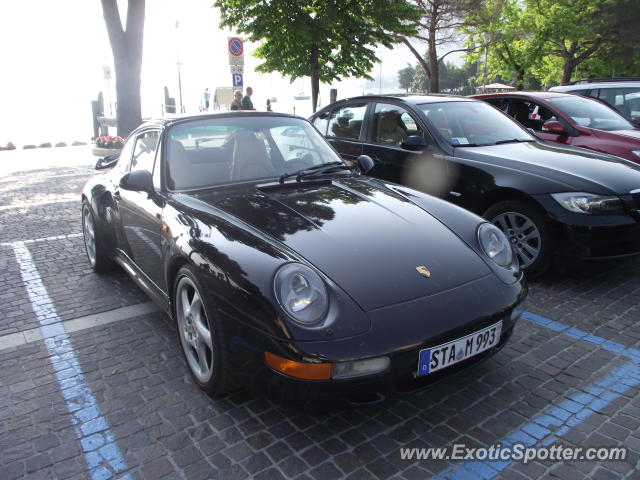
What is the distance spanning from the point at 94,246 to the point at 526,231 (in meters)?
4.07

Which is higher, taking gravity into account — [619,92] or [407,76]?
[407,76]

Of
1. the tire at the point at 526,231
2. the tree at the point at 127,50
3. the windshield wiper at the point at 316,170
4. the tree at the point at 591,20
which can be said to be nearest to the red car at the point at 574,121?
the tire at the point at 526,231

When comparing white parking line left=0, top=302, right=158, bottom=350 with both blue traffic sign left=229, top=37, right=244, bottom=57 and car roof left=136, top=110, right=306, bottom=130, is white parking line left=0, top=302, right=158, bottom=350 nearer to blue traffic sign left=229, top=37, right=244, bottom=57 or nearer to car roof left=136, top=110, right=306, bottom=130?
car roof left=136, top=110, right=306, bottom=130

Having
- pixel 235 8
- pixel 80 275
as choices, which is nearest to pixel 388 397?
pixel 80 275

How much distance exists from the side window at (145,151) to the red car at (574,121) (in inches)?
207

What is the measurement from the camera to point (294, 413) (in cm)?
265

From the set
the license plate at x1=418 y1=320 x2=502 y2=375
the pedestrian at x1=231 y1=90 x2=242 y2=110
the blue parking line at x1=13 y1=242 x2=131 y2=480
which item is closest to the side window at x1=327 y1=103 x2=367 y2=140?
the blue parking line at x1=13 y1=242 x2=131 y2=480

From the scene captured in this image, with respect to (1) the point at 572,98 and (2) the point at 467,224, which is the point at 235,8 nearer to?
(1) the point at 572,98

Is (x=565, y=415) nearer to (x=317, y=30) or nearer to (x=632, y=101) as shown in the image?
(x=632, y=101)

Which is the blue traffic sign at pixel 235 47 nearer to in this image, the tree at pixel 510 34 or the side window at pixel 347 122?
the side window at pixel 347 122

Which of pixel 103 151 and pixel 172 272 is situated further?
pixel 103 151

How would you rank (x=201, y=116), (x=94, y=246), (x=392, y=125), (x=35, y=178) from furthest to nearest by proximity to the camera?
(x=35, y=178), (x=392, y=125), (x=94, y=246), (x=201, y=116)

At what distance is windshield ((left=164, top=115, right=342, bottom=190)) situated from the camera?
11.3 feet

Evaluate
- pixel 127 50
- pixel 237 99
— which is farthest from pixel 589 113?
pixel 127 50
